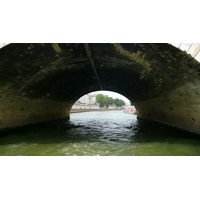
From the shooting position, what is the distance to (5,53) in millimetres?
5508

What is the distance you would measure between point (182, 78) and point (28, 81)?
31.0 feet

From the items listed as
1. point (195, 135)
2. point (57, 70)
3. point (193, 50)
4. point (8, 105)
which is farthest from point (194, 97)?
point (8, 105)

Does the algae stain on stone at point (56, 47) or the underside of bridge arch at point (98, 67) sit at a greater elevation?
the algae stain on stone at point (56, 47)

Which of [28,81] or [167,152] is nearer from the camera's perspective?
[167,152]

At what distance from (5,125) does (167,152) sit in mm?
11022

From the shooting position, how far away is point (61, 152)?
18.4 ft

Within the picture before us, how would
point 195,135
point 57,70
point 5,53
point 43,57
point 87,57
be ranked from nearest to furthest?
point 5,53, point 43,57, point 87,57, point 195,135, point 57,70

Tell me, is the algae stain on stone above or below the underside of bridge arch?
above

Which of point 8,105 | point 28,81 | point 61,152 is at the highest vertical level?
point 28,81

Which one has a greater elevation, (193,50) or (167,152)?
(193,50)

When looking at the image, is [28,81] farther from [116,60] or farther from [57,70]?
[116,60]

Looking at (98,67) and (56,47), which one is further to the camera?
(98,67)

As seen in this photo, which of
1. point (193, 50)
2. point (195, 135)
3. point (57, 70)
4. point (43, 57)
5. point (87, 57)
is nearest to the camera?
point (193, 50)

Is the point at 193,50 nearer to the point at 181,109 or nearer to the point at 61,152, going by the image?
the point at 181,109
